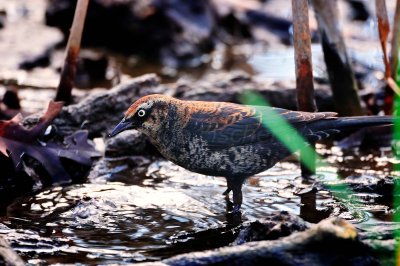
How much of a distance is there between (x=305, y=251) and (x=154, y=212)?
2214mm

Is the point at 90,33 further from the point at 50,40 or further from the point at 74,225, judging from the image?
the point at 74,225

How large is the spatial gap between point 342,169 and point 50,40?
7.07 m

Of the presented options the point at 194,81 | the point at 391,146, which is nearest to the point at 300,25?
the point at 391,146

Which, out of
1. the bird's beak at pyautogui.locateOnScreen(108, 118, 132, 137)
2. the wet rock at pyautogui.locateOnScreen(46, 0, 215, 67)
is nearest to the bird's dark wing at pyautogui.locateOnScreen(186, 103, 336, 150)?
the bird's beak at pyautogui.locateOnScreen(108, 118, 132, 137)

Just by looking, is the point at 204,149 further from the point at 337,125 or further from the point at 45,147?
the point at 45,147

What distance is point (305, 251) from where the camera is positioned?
5086 millimetres

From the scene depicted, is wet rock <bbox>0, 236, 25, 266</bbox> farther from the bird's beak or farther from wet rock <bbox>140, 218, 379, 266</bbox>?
the bird's beak

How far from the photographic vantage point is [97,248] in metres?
6.12

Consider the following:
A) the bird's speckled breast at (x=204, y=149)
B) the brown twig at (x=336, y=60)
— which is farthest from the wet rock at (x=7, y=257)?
the brown twig at (x=336, y=60)

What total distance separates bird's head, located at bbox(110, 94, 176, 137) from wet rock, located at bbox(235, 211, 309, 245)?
5.39ft

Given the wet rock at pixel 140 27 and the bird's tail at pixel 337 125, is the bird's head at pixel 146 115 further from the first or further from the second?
the wet rock at pixel 140 27

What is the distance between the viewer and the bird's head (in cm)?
694

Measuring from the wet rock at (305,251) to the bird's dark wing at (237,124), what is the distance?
1956mm

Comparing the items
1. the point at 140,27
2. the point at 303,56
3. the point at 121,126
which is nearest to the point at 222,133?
the point at 121,126
